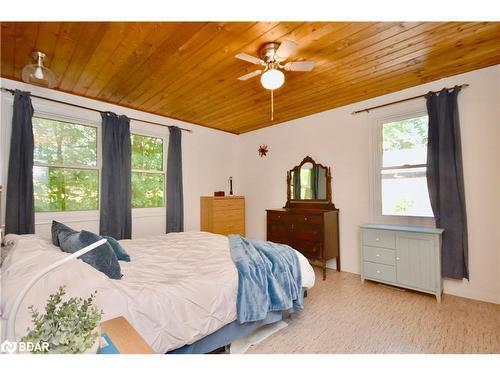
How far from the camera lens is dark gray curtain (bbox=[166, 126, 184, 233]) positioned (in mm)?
4129

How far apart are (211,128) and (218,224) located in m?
1.91

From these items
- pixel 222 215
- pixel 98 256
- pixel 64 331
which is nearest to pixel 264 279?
pixel 98 256

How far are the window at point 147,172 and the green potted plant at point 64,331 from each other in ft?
11.1

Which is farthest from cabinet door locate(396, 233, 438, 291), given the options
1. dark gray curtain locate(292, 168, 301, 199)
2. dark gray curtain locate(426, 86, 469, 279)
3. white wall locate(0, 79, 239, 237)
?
white wall locate(0, 79, 239, 237)

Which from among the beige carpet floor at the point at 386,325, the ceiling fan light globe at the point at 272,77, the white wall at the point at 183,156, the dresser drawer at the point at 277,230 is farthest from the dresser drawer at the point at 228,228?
the ceiling fan light globe at the point at 272,77

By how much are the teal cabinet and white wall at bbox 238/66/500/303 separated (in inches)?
17.7

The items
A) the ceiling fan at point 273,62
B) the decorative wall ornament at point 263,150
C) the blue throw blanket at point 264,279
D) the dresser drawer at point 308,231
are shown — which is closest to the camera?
the blue throw blanket at point 264,279

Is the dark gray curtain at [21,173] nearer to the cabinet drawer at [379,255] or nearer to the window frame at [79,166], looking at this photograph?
the window frame at [79,166]

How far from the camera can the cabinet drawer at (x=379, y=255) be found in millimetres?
2977

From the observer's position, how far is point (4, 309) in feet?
3.67

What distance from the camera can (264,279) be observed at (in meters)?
1.99

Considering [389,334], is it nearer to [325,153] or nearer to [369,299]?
[369,299]
